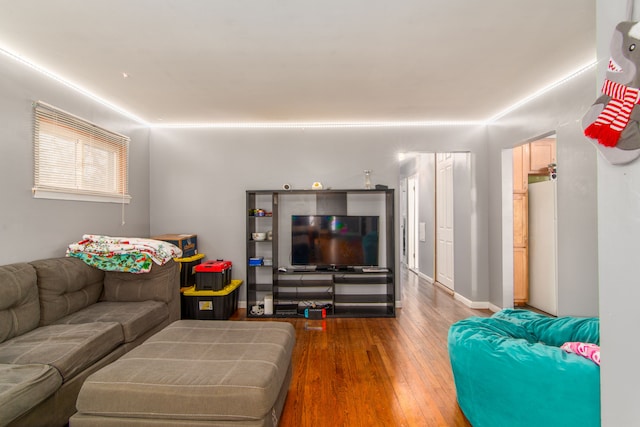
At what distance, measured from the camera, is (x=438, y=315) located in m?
3.96

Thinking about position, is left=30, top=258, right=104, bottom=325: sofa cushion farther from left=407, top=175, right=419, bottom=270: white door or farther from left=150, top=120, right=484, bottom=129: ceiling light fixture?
left=407, top=175, right=419, bottom=270: white door

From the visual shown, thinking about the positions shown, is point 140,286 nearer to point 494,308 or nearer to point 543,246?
point 494,308

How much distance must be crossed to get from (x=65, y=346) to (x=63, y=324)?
50 cm

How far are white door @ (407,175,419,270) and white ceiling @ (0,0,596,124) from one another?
3.76 metres

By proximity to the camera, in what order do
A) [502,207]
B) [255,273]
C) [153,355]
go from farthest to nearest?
[255,273] < [502,207] < [153,355]

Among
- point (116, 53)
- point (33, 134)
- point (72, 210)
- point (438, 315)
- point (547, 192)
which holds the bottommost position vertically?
point (438, 315)

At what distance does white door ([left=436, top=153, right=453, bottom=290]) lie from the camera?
5055 mm

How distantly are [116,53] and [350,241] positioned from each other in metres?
3.10

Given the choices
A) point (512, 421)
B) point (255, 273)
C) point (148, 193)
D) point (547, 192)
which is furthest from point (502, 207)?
point (148, 193)

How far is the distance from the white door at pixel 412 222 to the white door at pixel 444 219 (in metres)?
1.35

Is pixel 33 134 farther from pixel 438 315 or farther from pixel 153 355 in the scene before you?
pixel 438 315

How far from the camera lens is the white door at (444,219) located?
505 centimetres

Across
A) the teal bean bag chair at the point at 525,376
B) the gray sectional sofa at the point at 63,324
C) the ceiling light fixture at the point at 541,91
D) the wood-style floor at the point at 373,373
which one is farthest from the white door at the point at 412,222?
the gray sectional sofa at the point at 63,324

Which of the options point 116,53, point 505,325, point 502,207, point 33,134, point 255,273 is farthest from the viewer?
point 255,273
